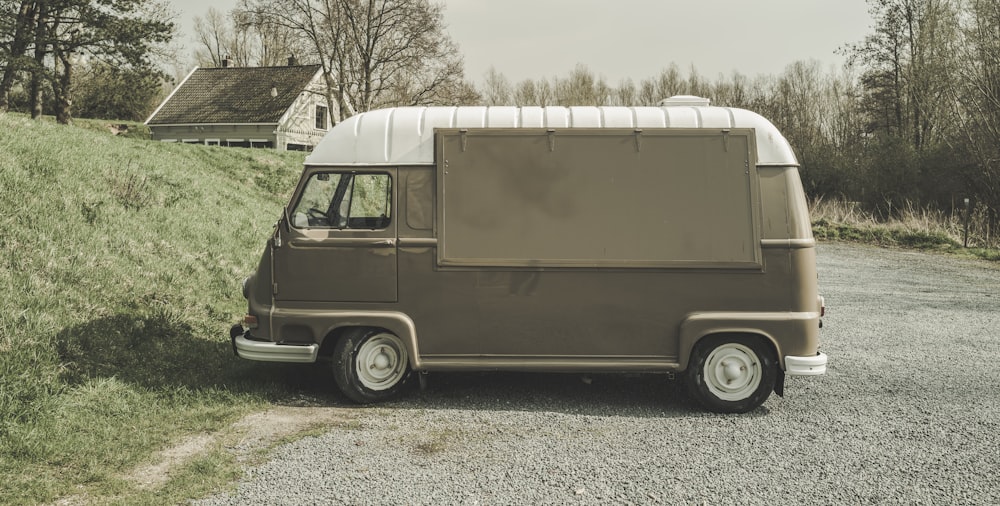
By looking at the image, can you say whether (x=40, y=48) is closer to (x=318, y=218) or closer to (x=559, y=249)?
(x=318, y=218)

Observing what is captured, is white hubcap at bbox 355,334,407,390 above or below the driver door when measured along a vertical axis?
below

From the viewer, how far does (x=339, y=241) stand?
603 cm

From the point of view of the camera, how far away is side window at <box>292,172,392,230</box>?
608 centimetres

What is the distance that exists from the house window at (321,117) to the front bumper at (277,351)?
4151 centimetres

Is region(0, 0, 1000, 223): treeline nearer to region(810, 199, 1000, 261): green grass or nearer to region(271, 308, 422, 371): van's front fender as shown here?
region(810, 199, 1000, 261): green grass

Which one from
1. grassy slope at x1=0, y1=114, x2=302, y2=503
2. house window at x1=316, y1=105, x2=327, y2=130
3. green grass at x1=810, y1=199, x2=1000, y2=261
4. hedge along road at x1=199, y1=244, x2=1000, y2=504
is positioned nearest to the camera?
hedge along road at x1=199, y1=244, x2=1000, y2=504

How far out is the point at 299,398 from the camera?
250 inches

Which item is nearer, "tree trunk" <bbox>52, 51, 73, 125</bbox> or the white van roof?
the white van roof

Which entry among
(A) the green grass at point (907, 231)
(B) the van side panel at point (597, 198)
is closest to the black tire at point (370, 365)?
(B) the van side panel at point (597, 198)

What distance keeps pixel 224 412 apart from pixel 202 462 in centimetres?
118

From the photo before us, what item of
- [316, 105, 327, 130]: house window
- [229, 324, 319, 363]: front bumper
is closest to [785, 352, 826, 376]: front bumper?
[229, 324, 319, 363]: front bumper

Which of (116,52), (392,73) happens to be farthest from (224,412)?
(392,73)

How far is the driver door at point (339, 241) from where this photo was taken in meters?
6.01

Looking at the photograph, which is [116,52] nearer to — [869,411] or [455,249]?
[455,249]
